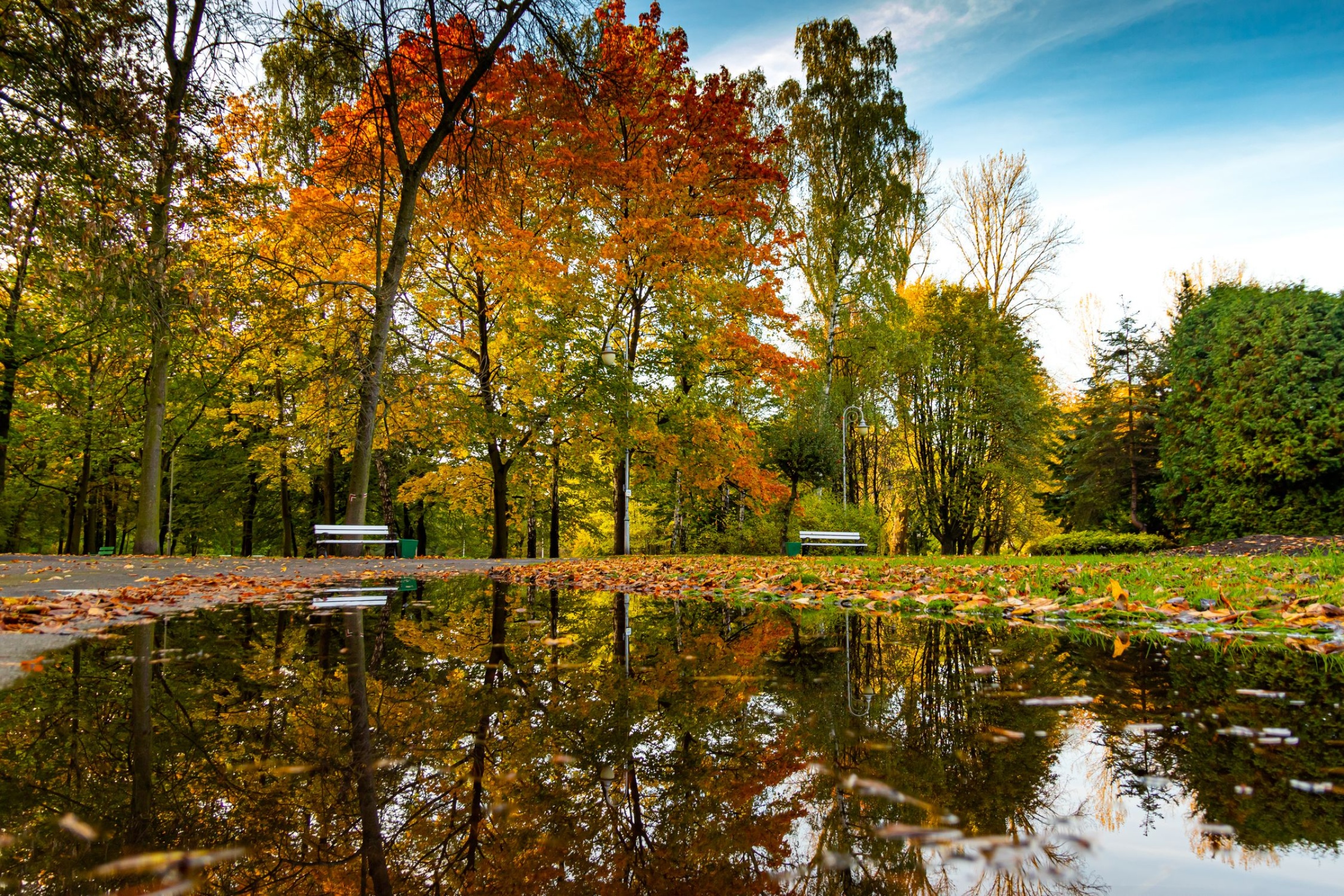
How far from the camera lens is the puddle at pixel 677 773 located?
Result: 44.8 inches

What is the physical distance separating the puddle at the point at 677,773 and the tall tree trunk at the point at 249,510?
25.7 meters

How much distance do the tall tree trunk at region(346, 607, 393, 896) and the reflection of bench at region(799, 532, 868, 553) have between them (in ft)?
46.7

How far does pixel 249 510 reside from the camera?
2497cm

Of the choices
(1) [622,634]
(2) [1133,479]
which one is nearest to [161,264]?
(1) [622,634]

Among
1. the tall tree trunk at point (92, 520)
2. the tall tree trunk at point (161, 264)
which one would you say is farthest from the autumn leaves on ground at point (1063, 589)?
the tall tree trunk at point (92, 520)

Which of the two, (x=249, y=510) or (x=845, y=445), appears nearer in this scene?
(x=845, y=445)

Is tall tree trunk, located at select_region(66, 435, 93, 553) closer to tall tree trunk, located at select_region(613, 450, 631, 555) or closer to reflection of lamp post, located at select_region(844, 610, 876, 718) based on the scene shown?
tall tree trunk, located at select_region(613, 450, 631, 555)

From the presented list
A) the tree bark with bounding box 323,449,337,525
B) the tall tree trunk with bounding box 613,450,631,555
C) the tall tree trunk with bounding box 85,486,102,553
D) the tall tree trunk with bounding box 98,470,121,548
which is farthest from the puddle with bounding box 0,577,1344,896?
the tall tree trunk with bounding box 98,470,121,548

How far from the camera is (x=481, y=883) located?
43.8 inches

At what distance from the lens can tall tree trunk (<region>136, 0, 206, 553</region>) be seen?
6895 mm

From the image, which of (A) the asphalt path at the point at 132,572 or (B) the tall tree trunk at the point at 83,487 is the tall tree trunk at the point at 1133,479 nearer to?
(A) the asphalt path at the point at 132,572

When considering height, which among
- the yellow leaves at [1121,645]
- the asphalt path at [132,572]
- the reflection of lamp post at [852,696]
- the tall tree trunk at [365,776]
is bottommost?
the asphalt path at [132,572]

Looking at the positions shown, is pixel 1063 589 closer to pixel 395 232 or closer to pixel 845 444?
pixel 395 232

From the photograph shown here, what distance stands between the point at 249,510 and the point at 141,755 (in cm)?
2814
